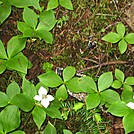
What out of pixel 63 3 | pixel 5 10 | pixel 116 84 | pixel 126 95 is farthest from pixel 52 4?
pixel 126 95

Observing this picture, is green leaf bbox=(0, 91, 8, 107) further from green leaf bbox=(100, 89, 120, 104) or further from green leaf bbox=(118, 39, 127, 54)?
green leaf bbox=(118, 39, 127, 54)

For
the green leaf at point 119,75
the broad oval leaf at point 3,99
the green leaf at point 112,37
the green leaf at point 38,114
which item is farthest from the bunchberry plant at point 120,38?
the broad oval leaf at point 3,99

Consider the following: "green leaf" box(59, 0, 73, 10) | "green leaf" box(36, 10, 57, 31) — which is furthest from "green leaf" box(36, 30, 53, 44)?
"green leaf" box(59, 0, 73, 10)

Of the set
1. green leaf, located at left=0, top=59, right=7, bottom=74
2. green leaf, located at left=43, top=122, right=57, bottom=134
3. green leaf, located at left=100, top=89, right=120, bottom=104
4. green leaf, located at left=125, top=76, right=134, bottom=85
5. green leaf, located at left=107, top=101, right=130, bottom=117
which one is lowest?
green leaf, located at left=43, top=122, right=57, bottom=134

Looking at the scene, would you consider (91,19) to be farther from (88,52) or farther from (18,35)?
(18,35)

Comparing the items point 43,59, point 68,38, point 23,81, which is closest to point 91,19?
point 68,38

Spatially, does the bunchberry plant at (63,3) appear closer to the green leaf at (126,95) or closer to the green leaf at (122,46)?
the green leaf at (122,46)
